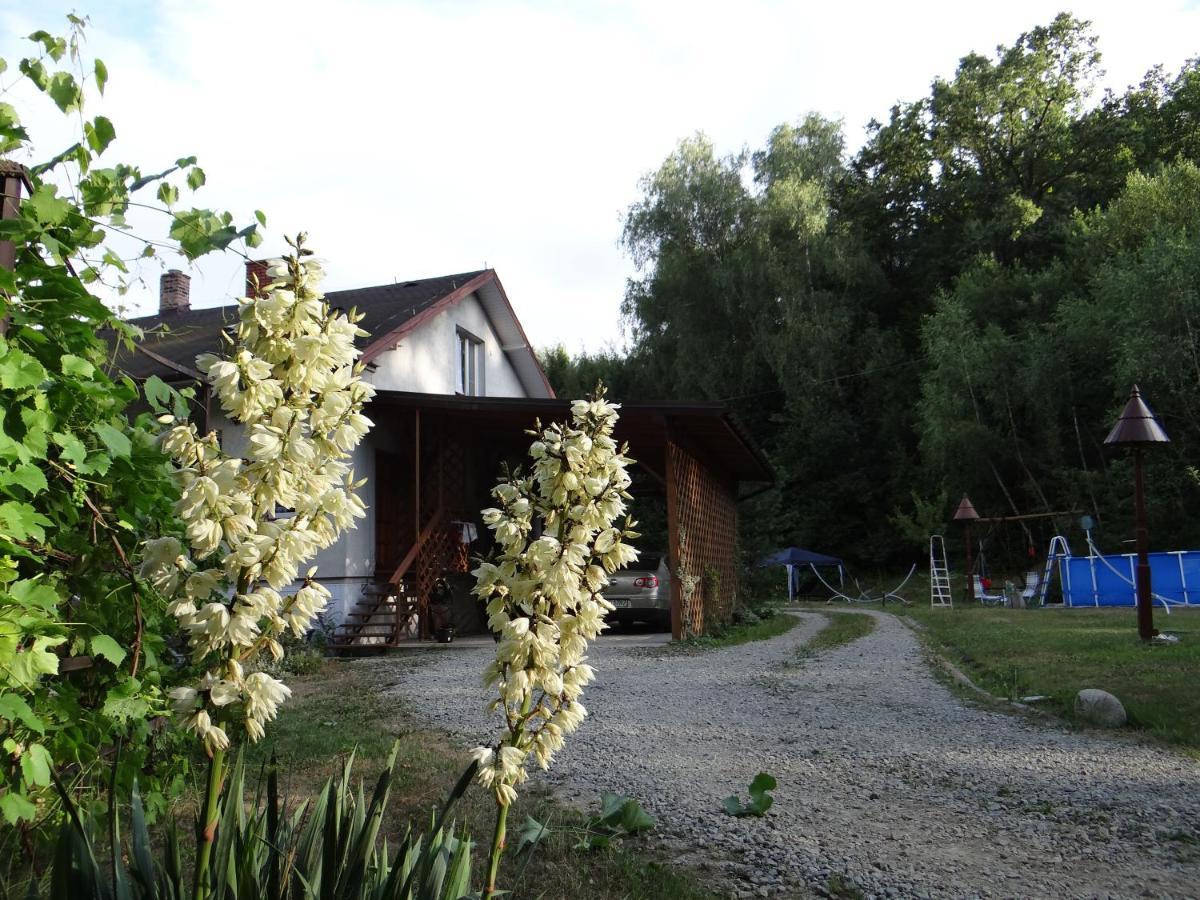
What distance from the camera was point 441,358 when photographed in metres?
17.0

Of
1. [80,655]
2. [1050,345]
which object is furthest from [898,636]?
[1050,345]

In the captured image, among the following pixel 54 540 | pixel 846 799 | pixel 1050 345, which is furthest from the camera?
pixel 1050 345

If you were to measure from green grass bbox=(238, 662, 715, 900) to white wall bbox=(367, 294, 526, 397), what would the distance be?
776cm

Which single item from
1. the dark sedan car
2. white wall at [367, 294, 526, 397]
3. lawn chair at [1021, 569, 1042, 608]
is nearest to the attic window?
white wall at [367, 294, 526, 397]

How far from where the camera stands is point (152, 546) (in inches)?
71.7

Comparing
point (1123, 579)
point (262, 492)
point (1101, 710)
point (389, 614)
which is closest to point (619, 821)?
point (262, 492)

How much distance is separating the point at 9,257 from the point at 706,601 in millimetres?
12520

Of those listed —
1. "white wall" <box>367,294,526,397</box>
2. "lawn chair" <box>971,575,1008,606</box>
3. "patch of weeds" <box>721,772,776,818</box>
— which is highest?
"white wall" <box>367,294,526,397</box>

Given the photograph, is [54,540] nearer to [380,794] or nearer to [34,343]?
[34,343]

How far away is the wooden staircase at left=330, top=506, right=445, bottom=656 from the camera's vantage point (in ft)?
41.1

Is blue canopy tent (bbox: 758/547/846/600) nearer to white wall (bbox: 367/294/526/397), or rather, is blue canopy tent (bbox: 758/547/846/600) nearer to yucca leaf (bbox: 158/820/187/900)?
white wall (bbox: 367/294/526/397)

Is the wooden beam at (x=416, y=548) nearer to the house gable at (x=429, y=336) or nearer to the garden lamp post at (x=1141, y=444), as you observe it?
the house gable at (x=429, y=336)

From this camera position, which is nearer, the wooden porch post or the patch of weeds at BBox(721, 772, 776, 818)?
the patch of weeds at BBox(721, 772, 776, 818)

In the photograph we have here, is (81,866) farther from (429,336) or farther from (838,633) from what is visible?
(429,336)
